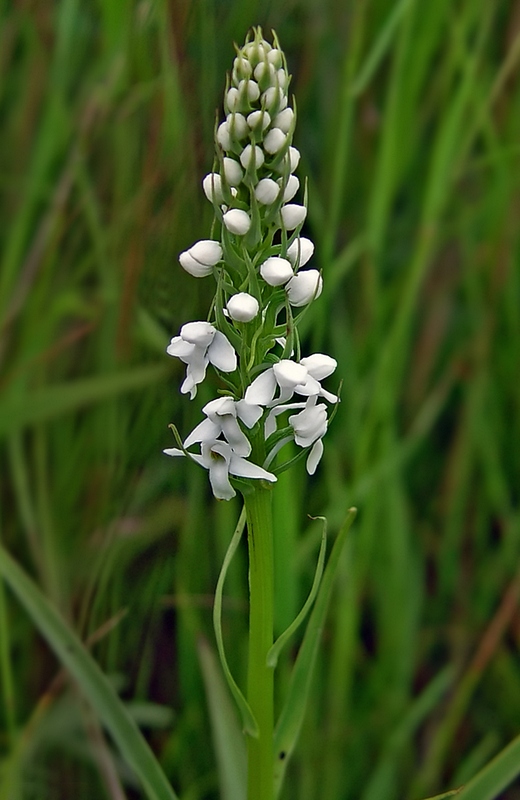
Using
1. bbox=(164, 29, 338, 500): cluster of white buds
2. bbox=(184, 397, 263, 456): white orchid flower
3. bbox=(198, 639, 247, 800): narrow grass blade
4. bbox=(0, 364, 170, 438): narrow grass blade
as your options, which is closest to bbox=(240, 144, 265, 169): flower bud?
bbox=(164, 29, 338, 500): cluster of white buds

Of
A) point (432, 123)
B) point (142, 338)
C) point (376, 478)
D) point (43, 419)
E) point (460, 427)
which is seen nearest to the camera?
point (376, 478)

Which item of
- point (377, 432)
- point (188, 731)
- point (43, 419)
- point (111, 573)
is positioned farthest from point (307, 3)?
point (188, 731)

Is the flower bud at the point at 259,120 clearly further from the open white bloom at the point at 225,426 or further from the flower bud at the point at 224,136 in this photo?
the open white bloom at the point at 225,426

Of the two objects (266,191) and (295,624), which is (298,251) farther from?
(295,624)

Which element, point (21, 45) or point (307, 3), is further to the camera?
point (21, 45)

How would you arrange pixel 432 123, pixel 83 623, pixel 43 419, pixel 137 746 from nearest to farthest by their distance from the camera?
pixel 137 746
pixel 83 623
pixel 43 419
pixel 432 123

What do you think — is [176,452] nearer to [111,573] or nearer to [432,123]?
[111,573]

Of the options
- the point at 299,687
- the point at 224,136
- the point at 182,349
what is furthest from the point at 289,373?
the point at 299,687

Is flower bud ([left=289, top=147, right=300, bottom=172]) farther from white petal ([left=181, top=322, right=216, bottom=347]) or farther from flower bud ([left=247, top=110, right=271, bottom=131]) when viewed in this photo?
white petal ([left=181, top=322, right=216, bottom=347])
